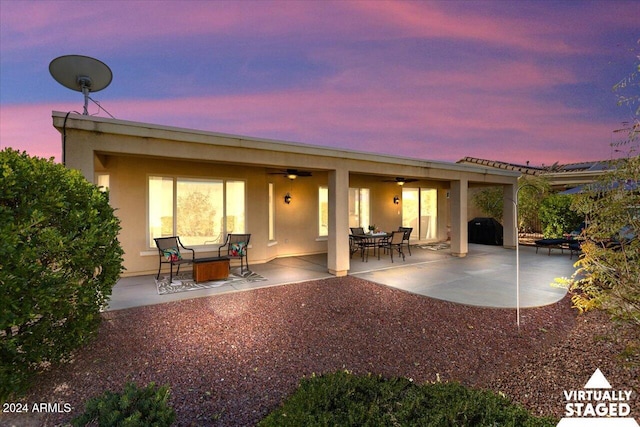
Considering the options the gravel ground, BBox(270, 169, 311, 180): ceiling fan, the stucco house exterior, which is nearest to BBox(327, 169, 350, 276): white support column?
the stucco house exterior

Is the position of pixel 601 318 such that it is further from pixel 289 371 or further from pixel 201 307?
pixel 201 307

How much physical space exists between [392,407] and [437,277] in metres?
5.93

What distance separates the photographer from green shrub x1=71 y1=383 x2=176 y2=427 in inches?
80.4

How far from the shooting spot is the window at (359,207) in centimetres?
1238

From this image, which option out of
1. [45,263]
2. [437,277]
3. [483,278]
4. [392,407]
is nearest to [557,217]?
[483,278]

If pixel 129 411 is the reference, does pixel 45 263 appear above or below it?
above

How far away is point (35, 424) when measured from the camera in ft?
8.59

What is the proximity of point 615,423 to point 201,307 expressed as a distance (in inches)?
212

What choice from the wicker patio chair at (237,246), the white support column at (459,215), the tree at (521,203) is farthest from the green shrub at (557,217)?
the wicker patio chair at (237,246)

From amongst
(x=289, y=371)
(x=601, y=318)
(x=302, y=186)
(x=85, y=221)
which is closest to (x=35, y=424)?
(x=85, y=221)

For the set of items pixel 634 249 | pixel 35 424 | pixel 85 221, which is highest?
pixel 85 221

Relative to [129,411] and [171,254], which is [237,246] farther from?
[129,411]

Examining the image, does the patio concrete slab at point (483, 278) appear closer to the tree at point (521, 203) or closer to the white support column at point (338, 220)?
the white support column at point (338, 220)

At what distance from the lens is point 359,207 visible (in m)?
12.5
